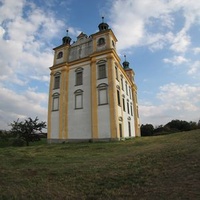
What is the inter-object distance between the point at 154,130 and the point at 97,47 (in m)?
34.1

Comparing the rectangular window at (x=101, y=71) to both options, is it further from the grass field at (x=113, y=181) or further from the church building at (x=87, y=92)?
the grass field at (x=113, y=181)

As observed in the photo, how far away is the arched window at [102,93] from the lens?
Result: 23022 millimetres

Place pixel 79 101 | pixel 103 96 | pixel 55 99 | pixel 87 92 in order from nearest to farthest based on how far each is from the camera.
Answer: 1. pixel 103 96
2. pixel 87 92
3. pixel 79 101
4. pixel 55 99

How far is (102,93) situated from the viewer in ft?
76.7

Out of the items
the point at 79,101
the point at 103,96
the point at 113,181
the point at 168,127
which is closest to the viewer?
the point at 113,181

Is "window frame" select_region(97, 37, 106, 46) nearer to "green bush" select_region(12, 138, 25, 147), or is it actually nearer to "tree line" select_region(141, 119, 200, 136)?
"green bush" select_region(12, 138, 25, 147)

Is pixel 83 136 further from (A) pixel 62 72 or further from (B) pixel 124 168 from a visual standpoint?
(B) pixel 124 168

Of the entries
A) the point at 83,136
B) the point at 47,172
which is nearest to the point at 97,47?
the point at 83,136

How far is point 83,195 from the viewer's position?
554 centimetres

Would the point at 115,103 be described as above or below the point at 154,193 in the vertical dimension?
above

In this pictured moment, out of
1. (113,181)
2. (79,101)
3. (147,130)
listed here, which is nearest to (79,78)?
(79,101)

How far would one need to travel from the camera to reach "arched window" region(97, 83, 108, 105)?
75.5 ft

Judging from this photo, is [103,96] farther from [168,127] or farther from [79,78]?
[168,127]

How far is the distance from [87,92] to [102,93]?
2.34m
